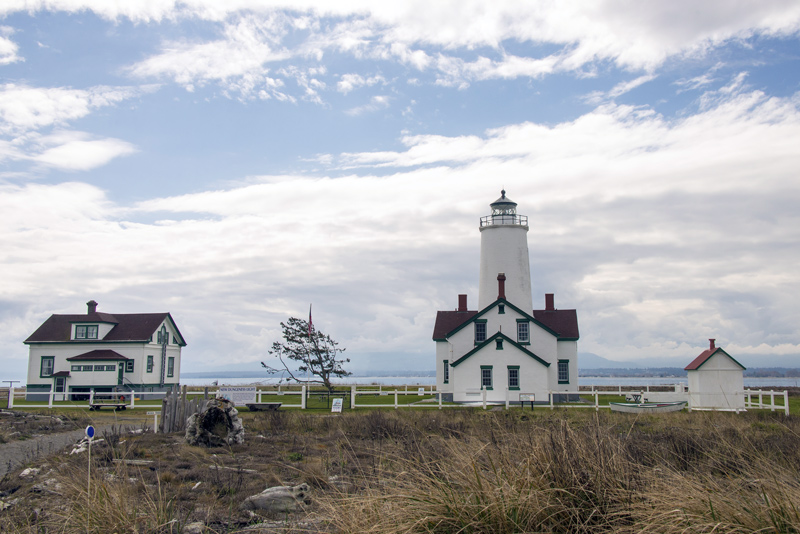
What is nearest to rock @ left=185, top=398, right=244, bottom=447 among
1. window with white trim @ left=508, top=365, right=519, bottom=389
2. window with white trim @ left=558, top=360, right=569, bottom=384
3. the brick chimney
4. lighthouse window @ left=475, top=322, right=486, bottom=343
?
window with white trim @ left=508, top=365, right=519, bottom=389

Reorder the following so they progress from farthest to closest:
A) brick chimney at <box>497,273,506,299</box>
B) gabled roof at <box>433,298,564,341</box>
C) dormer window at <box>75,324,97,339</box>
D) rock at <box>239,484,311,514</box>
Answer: dormer window at <box>75,324,97,339</box> → brick chimney at <box>497,273,506,299</box> → gabled roof at <box>433,298,564,341</box> → rock at <box>239,484,311,514</box>

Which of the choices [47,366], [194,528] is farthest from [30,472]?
[47,366]

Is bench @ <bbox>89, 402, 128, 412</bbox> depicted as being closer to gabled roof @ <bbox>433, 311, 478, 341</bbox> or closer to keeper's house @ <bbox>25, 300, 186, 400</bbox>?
keeper's house @ <bbox>25, 300, 186, 400</bbox>

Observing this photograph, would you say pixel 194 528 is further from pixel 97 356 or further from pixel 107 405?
pixel 97 356

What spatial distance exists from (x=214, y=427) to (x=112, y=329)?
99.2 feet

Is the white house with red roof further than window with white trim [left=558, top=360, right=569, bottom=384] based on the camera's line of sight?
No

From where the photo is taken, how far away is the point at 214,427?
16.4 m

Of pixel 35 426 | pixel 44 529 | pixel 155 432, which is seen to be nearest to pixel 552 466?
pixel 44 529

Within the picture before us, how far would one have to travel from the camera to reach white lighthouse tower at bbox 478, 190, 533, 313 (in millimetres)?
37875

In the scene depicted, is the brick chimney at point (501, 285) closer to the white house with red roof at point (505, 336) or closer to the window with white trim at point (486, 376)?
the white house with red roof at point (505, 336)

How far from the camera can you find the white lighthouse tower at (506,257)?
37.9 meters

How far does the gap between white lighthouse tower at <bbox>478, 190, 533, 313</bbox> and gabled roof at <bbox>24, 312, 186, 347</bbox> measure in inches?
881

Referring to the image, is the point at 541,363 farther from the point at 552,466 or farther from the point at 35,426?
the point at 552,466

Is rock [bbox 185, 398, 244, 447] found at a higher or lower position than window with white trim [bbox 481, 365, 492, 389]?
lower
